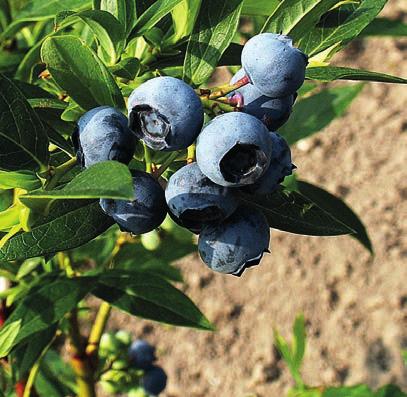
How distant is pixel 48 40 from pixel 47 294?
1.92ft

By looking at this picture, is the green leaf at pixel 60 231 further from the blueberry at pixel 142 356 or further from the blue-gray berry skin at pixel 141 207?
the blueberry at pixel 142 356

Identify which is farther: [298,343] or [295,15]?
[298,343]

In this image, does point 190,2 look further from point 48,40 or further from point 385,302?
point 385,302

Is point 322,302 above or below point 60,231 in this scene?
below

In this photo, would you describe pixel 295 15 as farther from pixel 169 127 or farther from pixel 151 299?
pixel 151 299

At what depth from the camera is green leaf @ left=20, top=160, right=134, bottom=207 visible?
A: 584 mm

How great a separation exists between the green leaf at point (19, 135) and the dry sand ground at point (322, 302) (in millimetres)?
2810

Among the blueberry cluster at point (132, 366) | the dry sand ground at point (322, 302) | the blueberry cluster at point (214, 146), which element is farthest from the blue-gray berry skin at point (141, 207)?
the dry sand ground at point (322, 302)

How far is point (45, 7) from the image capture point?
1185 mm

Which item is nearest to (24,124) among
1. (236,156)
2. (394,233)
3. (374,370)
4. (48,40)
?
→ (48,40)

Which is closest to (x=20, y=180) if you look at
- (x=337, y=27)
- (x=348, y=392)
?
(x=337, y=27)

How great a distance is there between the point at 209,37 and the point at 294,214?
8.8 inches

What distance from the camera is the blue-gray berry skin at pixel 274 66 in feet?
2.40

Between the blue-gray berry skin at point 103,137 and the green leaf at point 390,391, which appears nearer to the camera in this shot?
the blue-gray berry skin at point 103,137
